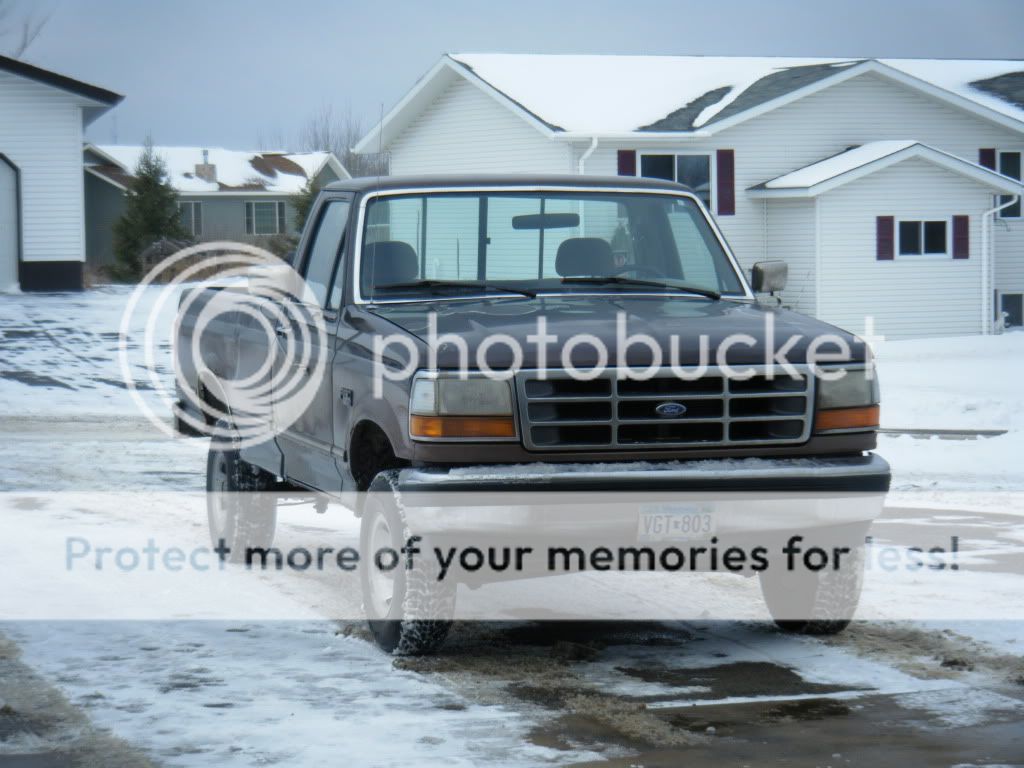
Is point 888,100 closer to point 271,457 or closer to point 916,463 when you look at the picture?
point 916,463

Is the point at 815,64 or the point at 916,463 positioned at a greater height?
the point at 815,64

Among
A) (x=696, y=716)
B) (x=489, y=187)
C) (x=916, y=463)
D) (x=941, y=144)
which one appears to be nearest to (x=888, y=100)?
(x=941, y=144)

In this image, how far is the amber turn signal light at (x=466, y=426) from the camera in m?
6.30

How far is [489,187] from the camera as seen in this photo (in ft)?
26.2

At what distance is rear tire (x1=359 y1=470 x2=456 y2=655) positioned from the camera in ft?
21.4

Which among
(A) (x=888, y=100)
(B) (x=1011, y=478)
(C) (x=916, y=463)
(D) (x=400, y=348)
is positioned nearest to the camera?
(D) (x=400, y=348)

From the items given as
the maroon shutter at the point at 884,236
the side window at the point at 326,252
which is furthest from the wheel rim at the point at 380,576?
the maroon shutter at the point at 884,236

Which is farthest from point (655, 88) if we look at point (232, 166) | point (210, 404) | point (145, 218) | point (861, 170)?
point (232, 166)

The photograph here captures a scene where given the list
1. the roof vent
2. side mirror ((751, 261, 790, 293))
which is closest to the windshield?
side mirror ((751, 261, 790, 293))

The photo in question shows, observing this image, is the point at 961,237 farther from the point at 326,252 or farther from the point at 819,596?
the point at 819,596

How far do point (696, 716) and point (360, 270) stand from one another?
9.22 feet

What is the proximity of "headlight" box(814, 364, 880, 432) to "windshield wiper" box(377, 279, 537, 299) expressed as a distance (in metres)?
1.53

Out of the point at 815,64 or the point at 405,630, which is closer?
the point at 405,630

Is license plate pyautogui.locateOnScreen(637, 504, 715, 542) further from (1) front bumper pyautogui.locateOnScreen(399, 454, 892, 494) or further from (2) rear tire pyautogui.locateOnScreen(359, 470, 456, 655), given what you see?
(2) rear tire pyautogui.locateOnScreen(359, 470, 456, 655)
